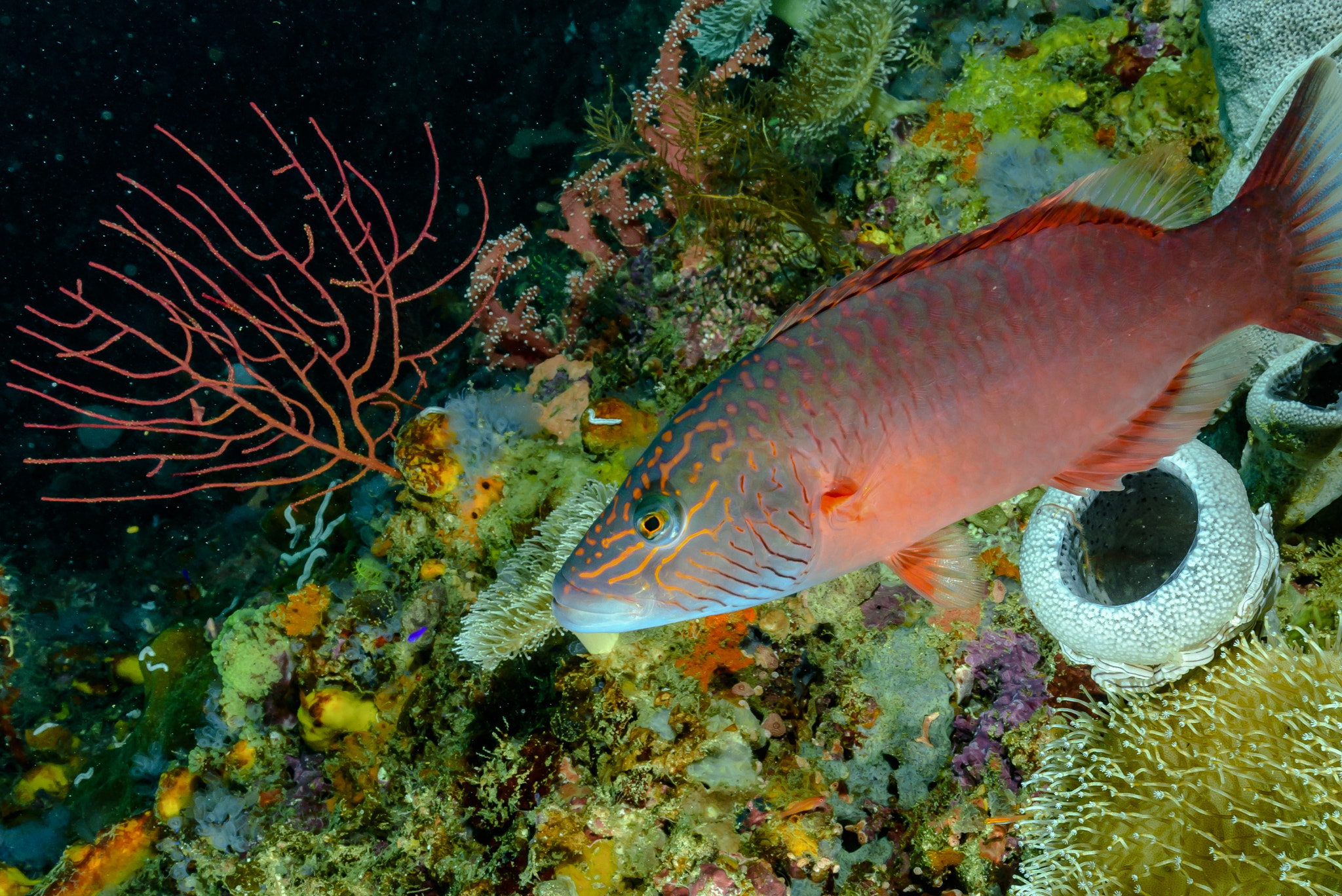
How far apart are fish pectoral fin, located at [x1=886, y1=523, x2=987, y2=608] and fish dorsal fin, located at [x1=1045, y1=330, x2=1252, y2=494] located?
0.38 meters

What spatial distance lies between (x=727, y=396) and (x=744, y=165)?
369cm

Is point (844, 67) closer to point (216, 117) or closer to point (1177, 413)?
point (1177, 413)

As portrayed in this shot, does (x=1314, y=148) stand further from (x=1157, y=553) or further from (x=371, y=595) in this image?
(x=371, y=595)

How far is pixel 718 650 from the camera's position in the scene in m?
3.14

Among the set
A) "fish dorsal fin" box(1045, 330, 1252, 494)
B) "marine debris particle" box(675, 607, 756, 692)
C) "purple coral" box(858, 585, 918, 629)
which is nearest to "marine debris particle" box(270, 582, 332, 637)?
"marine debris particle" box(675, 607, 756, 692)

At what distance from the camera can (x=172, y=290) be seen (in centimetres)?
1226

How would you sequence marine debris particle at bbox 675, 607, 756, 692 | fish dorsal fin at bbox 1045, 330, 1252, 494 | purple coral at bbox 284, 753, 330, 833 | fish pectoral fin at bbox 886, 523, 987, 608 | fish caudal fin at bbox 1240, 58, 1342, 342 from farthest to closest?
1. purple coral at bbox 284, 753, 330, 833
2. marine debris particle at bbox 675, 607, 756, 692
3. fish pectoral fin at bbox 886, 523, 987, 608
4. fish dorsal fin at bbox 1045, 330, 1252, 494
5. fish caudal fin at bbox 1240, 58, 1342, 342

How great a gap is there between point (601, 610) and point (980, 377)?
125 cm

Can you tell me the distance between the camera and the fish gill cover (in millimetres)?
2334

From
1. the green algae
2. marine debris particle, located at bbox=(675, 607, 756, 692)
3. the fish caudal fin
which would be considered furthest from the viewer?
the green algae

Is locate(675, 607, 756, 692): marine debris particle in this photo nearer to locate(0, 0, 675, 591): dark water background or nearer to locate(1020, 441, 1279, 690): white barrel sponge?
locate(1020, 441, 1279, 690): white barrel sponge

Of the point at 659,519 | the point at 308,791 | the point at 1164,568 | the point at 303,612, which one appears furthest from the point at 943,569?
the point at 303,612

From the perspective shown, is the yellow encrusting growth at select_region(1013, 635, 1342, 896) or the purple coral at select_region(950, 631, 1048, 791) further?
the purple coral at select_region(950, 631, 1048, 791)

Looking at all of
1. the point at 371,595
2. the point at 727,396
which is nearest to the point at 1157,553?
the point at 727,396
